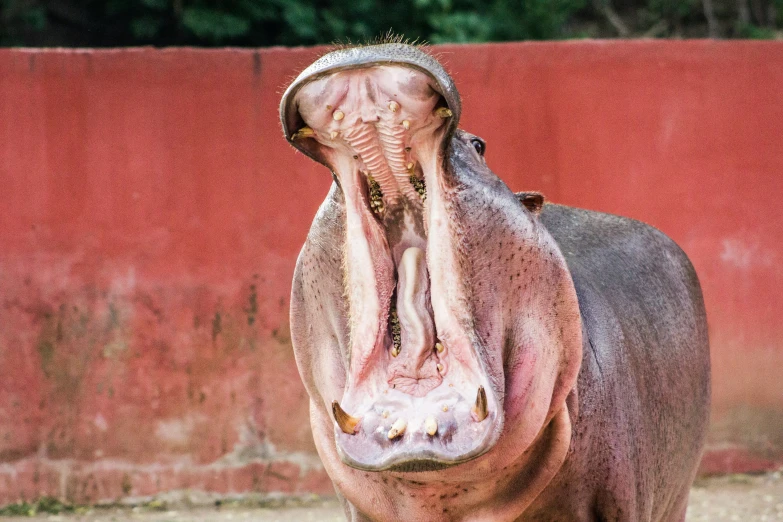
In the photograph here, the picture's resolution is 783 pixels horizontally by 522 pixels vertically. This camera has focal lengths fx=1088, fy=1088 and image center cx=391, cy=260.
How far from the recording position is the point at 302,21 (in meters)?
7.70

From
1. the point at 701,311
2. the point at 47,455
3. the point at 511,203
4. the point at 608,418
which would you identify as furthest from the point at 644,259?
the point at 47,455

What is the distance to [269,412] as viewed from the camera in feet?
15.9

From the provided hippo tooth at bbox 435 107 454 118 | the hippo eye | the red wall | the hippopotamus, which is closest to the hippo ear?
the hippopotamus

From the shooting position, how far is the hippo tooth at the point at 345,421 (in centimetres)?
180

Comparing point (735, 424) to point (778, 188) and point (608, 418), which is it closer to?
point (778, 188)

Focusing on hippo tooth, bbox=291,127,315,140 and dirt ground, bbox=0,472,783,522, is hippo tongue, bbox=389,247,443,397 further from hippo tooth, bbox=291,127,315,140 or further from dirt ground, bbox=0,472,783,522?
dirt ground, bbox=0,472,783,522

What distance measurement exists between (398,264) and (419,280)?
6 centimetres

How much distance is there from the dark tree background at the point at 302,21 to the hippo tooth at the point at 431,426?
5.91m

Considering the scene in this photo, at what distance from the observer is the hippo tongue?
6.26ft

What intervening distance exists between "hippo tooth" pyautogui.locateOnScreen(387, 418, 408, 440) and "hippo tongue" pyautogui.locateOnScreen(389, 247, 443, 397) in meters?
0.09

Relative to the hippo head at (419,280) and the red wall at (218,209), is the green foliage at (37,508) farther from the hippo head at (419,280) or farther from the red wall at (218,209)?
the hippo head at (419,280)

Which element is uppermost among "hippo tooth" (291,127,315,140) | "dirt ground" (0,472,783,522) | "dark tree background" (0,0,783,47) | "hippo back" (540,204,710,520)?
"dark tree background" (0,0,783,47)

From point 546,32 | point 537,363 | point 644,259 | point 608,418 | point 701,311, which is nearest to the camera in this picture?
point 537,363

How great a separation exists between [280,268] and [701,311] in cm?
202
